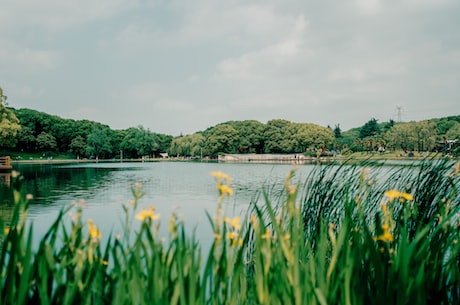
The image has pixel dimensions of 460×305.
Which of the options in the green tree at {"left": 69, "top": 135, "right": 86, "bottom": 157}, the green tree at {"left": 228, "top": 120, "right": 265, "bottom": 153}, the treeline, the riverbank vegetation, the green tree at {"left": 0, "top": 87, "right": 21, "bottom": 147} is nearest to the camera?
the green tree at {"left": 0, "top": 87, "right": 21, "bottom": 147}

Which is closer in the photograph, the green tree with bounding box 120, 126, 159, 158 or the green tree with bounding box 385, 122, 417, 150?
the green tree with bounding box 385, 122, 417, 150

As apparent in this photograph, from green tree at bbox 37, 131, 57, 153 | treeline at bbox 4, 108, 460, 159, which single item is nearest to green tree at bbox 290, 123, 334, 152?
treeline at bbox 4, 108, 460, 159

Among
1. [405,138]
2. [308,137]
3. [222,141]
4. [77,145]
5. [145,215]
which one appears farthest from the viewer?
[222,141]

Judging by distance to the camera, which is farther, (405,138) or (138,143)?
(138,143)

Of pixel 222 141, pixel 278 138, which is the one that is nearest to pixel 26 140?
pixel 222 141

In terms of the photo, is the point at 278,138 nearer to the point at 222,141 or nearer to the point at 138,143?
the point at 222,141

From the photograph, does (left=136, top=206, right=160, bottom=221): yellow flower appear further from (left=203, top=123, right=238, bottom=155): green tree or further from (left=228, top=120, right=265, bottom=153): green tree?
(left=228, top=120, right=265, bottom=153): green tree

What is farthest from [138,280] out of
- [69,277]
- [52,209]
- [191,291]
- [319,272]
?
[52,209]

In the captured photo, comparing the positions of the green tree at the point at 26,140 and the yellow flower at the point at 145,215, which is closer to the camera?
the yellow flower at the point at 145,215

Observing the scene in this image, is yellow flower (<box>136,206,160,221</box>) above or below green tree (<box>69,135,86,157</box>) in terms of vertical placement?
below

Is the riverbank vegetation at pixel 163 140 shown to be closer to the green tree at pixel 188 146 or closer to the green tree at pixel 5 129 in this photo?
the green tree at pixel 188 146

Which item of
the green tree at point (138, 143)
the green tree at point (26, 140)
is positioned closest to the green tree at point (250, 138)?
the green tree at point (138, 143)

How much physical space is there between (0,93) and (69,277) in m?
40.0

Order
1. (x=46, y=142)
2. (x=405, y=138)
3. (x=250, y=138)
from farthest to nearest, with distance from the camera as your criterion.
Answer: (x=250, y=138)
(x=46, y=142)
(x=405, y=138)
